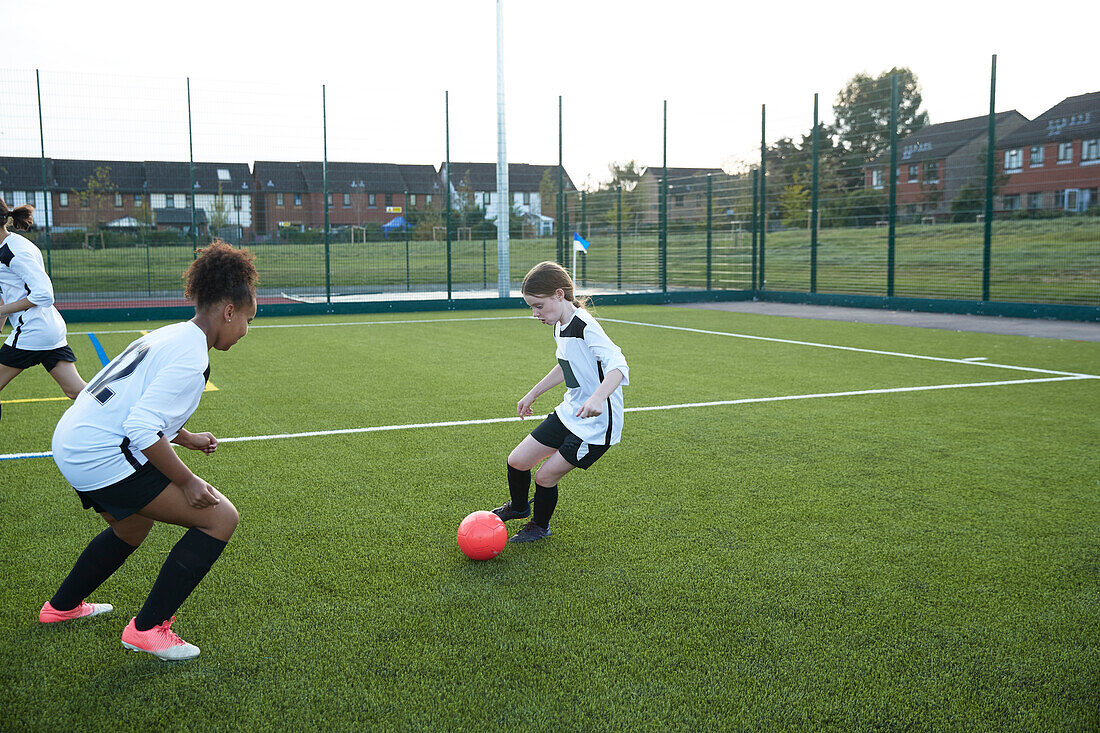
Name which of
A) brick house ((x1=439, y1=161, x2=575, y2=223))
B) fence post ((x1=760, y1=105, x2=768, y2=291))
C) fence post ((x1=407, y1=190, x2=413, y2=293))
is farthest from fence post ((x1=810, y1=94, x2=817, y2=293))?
fence post ((x1=407, y1=190, x2=413, y2=293))

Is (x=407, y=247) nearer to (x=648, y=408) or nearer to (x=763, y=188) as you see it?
(x=763, y=188)

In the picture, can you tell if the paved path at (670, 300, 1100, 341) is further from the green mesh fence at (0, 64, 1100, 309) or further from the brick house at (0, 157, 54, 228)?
the brick house at (0, 157, 54, 228)

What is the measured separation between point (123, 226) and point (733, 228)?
1378 cm

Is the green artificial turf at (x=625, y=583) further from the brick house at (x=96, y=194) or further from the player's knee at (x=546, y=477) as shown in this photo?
the brick house at (x=96, y=194)

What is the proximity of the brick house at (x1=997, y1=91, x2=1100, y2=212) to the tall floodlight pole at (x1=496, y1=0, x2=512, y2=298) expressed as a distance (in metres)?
10.1

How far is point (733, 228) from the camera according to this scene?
68.6 ft

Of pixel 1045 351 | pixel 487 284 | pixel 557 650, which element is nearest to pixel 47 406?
pixel 557 650

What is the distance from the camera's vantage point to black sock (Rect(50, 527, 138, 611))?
3064mm

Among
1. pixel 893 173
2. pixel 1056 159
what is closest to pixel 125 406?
pixel 1056 159

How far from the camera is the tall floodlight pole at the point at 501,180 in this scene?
63.2ft

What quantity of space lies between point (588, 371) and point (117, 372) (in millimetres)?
2022

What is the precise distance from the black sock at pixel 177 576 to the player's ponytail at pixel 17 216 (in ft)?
11.8

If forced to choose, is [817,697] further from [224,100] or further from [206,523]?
[224,100]

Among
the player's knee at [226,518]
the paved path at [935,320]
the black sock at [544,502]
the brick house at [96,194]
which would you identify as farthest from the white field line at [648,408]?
the brick house at [96,194]
